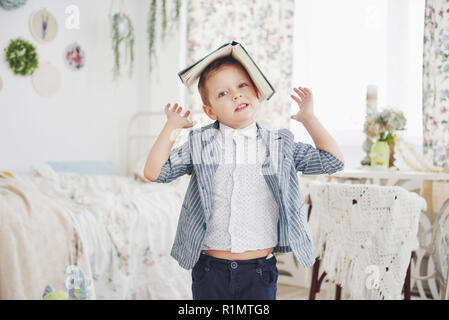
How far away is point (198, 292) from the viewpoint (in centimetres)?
89

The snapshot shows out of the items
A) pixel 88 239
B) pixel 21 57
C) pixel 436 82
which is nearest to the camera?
pixel 88 239

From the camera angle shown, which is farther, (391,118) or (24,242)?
(391,118)

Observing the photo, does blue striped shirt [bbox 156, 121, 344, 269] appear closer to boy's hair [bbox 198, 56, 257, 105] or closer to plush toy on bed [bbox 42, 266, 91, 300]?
boy's hair [bbox 198, 56, 257, 105]

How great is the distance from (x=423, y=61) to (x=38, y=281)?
220 centimetres

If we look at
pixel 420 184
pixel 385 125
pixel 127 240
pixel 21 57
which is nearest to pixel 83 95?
pixel 21 57

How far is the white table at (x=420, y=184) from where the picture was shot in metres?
2.07

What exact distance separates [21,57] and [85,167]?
84 cm

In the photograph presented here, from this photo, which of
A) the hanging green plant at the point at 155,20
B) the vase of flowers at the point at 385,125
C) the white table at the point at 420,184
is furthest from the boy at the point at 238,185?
the hanging green plant at the point at 155,20

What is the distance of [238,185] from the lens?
87 cm

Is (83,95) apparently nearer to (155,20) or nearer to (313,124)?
(155,20)

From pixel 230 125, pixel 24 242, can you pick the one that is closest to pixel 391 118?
pixel 230 125

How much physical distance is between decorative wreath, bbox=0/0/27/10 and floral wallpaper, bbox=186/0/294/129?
46.5 inches
